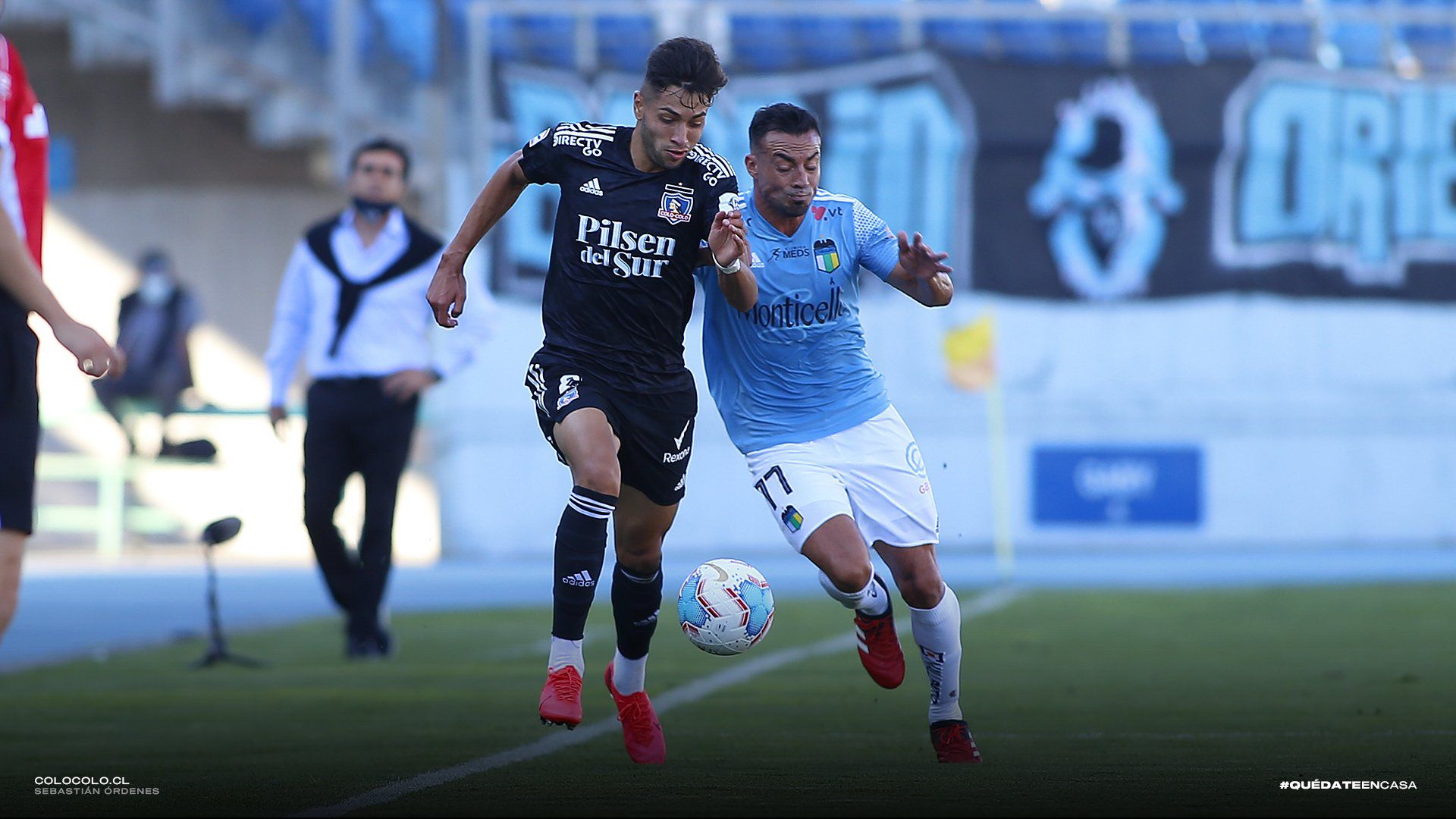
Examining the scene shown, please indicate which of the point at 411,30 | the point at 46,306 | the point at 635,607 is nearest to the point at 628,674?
the point at 635,607

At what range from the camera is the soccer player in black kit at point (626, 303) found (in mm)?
5859

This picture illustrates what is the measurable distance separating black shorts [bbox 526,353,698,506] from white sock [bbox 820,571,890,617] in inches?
32.7

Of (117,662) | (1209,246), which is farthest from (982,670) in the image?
(1209,246)

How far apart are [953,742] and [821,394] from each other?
1.36 meters

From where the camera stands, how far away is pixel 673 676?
9195 mm

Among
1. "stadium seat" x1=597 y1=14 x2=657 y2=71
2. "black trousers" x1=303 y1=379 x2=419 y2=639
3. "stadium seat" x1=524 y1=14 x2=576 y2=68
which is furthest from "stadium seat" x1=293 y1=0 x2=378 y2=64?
"black trousers" x1=303 y1=379 x2=419 y2=639

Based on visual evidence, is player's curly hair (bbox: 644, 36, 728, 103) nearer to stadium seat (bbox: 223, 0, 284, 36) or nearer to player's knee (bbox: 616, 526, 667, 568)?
player's knee (bbox: 616, 526, 667, 568)

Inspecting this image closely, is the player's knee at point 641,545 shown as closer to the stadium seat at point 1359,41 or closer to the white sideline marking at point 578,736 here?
the white sideline marking at point 578,736

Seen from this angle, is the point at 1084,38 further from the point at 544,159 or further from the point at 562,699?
the point at 562,699

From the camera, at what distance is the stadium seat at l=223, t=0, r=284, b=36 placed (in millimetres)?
21031

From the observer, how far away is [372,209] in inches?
396

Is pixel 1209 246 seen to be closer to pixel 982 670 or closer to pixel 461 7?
pixel 461 7

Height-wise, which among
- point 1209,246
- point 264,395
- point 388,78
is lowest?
point 264,395

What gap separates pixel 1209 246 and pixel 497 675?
40.8 ft
